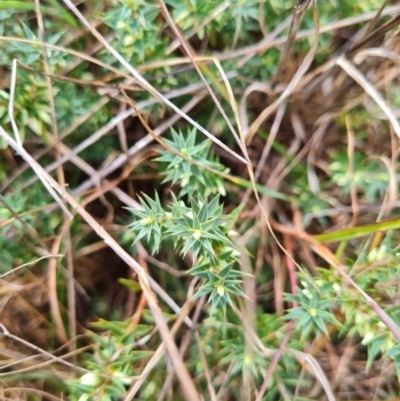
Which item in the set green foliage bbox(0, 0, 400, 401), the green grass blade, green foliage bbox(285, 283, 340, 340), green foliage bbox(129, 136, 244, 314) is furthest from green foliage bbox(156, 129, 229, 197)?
the green grass blade

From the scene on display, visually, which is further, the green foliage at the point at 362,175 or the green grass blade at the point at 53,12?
the green foliage at the point at 362,175

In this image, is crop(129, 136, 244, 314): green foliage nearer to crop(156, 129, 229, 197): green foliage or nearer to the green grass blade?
crop(156, 129, 229, 197): green foliage

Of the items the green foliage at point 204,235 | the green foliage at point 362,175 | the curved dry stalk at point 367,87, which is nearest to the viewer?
the green foliage at point 204,235

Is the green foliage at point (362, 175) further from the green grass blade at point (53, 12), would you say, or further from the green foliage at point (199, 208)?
the green grass blade at point (53, 12)

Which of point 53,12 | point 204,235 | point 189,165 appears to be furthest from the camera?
point 53,12

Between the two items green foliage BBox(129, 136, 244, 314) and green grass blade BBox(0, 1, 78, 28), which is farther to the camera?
green grass blade BBox(0, 1, 78, 28)

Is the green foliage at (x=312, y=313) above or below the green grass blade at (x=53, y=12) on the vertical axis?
Result: below

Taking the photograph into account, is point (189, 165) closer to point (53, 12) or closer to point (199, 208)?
point (199, 208)

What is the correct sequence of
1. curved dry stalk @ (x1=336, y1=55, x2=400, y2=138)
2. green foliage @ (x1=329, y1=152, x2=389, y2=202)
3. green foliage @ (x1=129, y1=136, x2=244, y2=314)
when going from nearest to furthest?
green foliage @ (x1=129, y1=136, x2=244, y2=314)
curved dry stalk @ (x1=336, y1=55, x2=400, y2=138)
green foliage @ (x1=329, y1=152, x2=389, y2=202)

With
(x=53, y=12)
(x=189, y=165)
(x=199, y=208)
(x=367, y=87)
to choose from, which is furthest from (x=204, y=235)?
(x=53, y=12)

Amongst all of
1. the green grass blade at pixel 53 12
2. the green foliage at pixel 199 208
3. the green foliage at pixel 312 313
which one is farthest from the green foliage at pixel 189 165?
the green grass blade at pixel 53 12

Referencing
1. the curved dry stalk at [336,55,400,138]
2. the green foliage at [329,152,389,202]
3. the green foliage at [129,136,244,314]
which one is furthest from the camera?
the green foliage at [329,152,389,202]

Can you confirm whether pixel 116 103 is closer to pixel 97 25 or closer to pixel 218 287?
pixel 97 25
